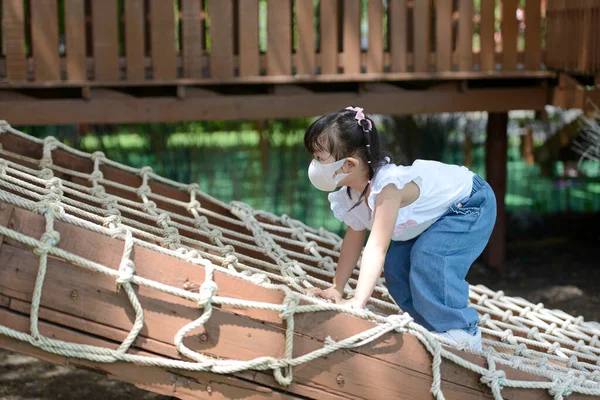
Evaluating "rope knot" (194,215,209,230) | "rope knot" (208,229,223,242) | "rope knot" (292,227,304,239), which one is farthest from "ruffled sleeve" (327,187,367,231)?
"rope knot" (292,227,304,239)

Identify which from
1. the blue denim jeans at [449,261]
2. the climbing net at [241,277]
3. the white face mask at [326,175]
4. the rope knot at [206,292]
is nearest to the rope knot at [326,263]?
the climbing net at [241,277]

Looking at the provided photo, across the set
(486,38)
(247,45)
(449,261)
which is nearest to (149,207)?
(449,261)

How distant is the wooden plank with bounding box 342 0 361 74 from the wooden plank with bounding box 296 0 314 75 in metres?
0.24

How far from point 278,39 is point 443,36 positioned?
4.05 feet

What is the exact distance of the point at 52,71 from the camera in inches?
215

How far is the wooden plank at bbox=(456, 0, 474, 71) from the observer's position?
19.7 feet

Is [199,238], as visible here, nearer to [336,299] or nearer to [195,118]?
[336,299]

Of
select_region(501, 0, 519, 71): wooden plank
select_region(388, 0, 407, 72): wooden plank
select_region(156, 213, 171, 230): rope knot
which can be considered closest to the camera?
select_region(156, 213, 171, 230): rope knot

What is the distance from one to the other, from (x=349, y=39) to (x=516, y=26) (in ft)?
4.28

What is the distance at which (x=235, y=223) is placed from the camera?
144 inches

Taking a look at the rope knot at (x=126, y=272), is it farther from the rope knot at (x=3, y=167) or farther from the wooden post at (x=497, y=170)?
the wooden post at (x=497, y=170)

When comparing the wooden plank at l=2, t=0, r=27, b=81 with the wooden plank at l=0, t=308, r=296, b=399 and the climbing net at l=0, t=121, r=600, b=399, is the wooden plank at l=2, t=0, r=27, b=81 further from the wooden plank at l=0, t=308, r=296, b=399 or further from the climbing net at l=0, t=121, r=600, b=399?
the wooden plank at l=0, t=308, r=296, b=399

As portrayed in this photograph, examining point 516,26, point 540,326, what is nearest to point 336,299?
point 540,326

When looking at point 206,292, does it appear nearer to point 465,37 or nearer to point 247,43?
point 247,43
